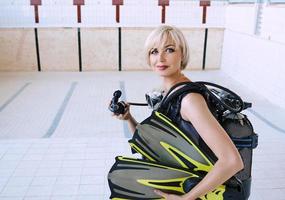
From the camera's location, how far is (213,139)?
0.85 metres

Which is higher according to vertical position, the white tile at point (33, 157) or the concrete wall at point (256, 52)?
the concrete wall at point (256, 52)

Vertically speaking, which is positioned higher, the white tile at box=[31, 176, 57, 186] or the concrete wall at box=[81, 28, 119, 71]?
the concrete wall at box=[81, 28, 119, 71]

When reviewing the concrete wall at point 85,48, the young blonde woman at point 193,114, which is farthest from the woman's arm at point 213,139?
the concrete wall at point 85,48

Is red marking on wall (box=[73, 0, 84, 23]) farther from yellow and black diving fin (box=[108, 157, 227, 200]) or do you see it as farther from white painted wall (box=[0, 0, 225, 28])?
yellow and black diving fin (box=[108, 157, 227, 200])

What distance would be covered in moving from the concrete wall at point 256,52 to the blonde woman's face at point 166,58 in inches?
135

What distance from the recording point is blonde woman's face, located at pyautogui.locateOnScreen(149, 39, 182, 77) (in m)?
0.98

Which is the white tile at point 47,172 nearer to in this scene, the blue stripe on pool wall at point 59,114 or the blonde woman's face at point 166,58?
the blue stripe on pool wall at point 59,114

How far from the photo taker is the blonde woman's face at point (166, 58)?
3.23ft

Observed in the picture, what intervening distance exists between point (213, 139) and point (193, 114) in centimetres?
8

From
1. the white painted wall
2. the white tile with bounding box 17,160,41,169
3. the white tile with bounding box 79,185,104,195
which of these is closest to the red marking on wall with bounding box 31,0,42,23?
the white painted wall

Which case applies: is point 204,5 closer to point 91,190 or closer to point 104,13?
point 104,13

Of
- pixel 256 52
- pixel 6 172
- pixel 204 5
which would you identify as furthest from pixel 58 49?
pixel 6 172

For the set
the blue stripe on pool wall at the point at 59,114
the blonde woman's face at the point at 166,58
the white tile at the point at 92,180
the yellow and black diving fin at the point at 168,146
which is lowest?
the blue stripe on pool wall at the point at 59,114

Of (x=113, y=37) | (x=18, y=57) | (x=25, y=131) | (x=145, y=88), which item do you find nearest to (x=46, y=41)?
(x=18, y=57)
